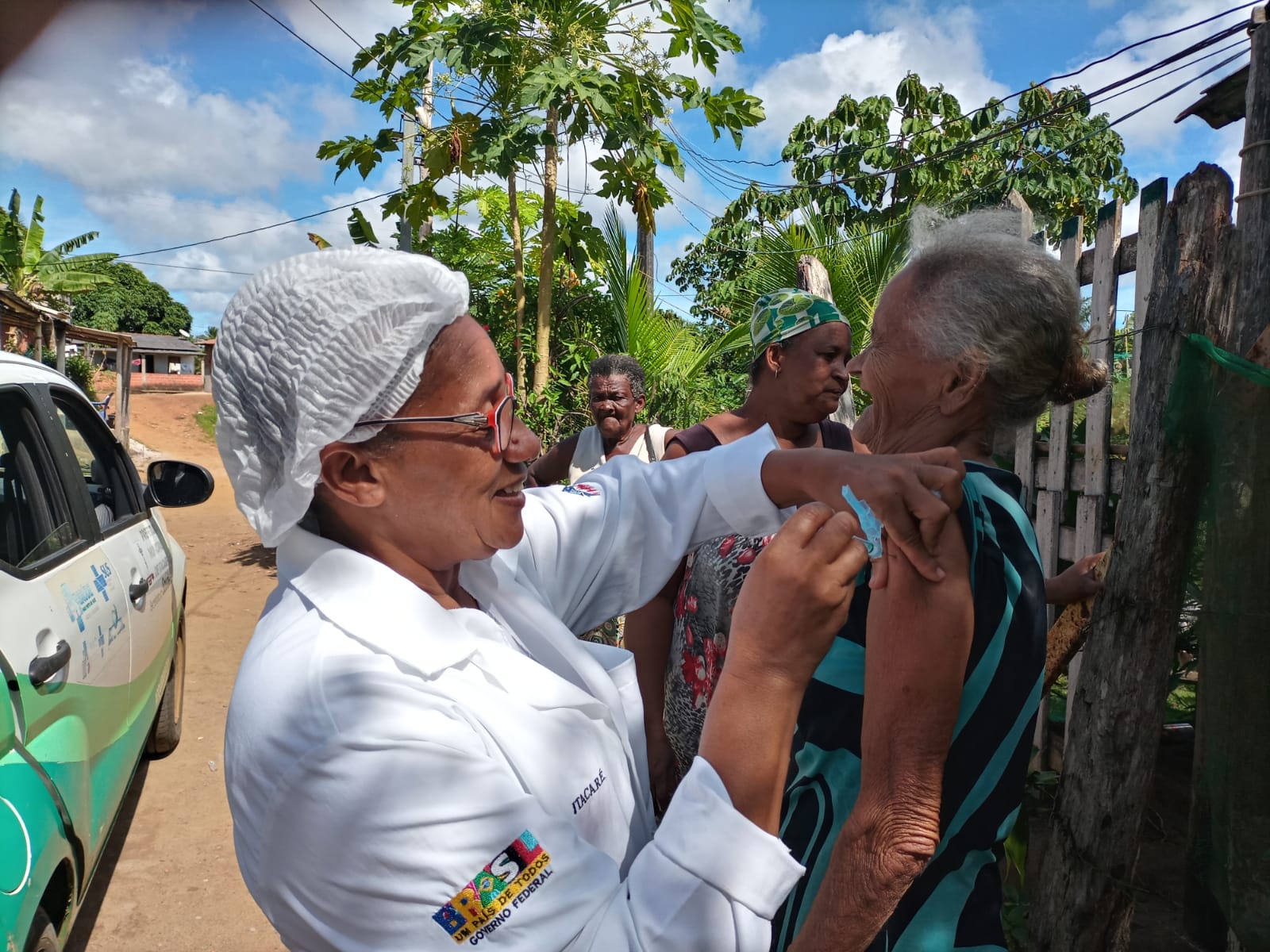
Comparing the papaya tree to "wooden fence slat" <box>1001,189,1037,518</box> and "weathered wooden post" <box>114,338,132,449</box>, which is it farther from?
"weathered wooden post" <box>114,338,132,449</box>

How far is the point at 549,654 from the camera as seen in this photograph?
1.41 meters

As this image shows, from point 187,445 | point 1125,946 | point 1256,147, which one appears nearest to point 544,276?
point 1256,147

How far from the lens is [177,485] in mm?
3891

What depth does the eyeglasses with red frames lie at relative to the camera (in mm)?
1212

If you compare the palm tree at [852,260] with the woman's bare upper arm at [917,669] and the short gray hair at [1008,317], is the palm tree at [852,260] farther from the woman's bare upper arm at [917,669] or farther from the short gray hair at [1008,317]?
the woman's bare upper arm at [917,669]

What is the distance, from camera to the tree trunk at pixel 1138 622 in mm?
2262

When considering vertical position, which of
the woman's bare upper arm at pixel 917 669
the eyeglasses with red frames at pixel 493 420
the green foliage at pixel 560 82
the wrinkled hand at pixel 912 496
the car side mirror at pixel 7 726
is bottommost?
the car side mirror at pixel 7 726

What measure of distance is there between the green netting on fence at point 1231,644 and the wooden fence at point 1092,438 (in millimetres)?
1179

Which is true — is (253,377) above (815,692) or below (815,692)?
above

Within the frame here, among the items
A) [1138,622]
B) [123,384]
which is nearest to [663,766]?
[1138,622]

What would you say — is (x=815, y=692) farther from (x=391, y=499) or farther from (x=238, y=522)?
(x=238, y=522)

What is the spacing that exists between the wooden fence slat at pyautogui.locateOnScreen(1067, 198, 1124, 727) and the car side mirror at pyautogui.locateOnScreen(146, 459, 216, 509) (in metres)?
3.81

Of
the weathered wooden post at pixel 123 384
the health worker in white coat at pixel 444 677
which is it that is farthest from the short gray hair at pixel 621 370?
the weathered wooden post at pixel 123 384

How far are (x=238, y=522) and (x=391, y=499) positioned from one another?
42.5ft
